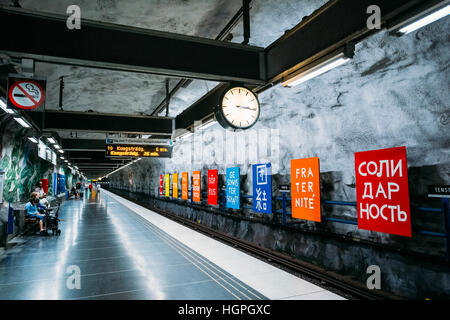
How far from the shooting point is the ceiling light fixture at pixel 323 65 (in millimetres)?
2814

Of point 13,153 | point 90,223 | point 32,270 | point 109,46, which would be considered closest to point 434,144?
point 109,46

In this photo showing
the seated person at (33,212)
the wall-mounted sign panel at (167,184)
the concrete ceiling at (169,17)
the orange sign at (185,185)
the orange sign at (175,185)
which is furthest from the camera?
the wall-mounted sign panel at (167,184)

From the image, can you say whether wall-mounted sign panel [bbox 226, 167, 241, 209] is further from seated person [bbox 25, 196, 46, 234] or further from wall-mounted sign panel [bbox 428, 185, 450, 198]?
seated person [bbox 25, 196, 46, 234]

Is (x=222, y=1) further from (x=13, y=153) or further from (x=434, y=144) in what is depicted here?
(x=13, y=153)

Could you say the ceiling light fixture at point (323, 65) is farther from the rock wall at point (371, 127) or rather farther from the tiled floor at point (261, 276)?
the tiled floor at point (261, 276)

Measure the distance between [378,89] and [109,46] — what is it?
13.8ft

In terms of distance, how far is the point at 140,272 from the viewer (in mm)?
4699

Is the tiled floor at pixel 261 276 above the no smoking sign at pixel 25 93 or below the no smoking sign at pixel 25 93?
below

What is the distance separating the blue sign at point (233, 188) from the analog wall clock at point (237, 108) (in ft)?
14.6

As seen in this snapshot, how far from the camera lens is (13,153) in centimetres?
920

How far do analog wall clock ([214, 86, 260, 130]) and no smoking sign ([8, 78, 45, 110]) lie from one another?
8.99ft

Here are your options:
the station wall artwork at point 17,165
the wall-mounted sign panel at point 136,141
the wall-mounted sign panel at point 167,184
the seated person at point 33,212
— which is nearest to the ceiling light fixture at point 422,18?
the wall-mounted sign panel at point 136,141

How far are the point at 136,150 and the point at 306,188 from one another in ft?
22.1

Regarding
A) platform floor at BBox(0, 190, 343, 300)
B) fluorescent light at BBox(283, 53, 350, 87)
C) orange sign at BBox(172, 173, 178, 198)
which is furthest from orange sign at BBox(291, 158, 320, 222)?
orange sign at BBox(172, 173, 178, 198)
